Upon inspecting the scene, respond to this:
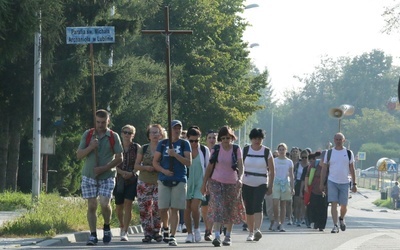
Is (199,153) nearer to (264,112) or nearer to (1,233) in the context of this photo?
(1,233)

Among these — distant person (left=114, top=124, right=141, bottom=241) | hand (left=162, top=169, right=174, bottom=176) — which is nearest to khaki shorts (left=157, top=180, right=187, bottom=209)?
hand (left=162, top=169, right=174, bottom=176)

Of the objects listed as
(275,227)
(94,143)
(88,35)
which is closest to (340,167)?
(275,227)

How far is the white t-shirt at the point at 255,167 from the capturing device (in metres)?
18.8

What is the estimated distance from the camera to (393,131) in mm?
150000

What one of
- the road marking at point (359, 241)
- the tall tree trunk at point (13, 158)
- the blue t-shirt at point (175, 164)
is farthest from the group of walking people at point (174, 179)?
the tall tree trunk at point (13, 158)

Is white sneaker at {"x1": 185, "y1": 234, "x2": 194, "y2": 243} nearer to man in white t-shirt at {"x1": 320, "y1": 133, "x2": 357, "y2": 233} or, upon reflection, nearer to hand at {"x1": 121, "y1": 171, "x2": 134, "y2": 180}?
hand at {"x1": 121, "y1": 171, "x2": 134, "y2": 180}

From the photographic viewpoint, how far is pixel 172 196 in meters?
17.6

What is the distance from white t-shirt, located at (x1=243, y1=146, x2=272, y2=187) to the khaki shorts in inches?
59.3

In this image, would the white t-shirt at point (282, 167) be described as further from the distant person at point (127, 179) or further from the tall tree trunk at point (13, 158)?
the tall tree trunk at point (13, 158)

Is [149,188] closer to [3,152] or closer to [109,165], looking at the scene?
[109,165]

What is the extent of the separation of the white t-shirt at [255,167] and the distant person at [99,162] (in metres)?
2.51

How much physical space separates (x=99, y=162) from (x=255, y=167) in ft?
9.28

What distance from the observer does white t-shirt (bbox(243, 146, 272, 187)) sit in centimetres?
1881

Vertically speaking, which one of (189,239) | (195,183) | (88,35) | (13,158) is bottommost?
(189,239)
